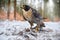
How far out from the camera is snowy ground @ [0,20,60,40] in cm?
196

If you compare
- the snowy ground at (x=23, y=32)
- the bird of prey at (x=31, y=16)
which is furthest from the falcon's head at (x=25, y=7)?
the snowy ground at (x=23, y=32)

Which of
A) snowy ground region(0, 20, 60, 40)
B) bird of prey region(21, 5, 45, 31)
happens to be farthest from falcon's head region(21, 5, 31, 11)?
snowy ground region(0, 20, 60, 40)

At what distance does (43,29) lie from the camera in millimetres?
2018

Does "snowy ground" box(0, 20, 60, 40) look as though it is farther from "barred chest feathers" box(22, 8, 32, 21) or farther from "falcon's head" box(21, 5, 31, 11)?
"falcon's head" box(21, 5, 31, 11)

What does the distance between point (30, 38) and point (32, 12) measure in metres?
0.33

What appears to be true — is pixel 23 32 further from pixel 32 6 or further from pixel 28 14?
pixel 32 6

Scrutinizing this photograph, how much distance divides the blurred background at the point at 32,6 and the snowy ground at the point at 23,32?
0.23 ft

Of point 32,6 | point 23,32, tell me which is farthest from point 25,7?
point 23,32

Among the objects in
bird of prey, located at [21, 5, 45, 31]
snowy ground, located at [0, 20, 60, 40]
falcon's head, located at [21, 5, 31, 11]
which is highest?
falcon's head, located at [21, 5, 31, 11]

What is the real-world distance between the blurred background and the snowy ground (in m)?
0.07

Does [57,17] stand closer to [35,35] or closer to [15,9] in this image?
[35,35]

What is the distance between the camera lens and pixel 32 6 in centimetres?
204

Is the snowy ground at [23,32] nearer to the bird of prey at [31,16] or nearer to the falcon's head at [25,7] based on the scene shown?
the bird of prey at [31,16]

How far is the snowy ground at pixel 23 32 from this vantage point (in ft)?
6.43
